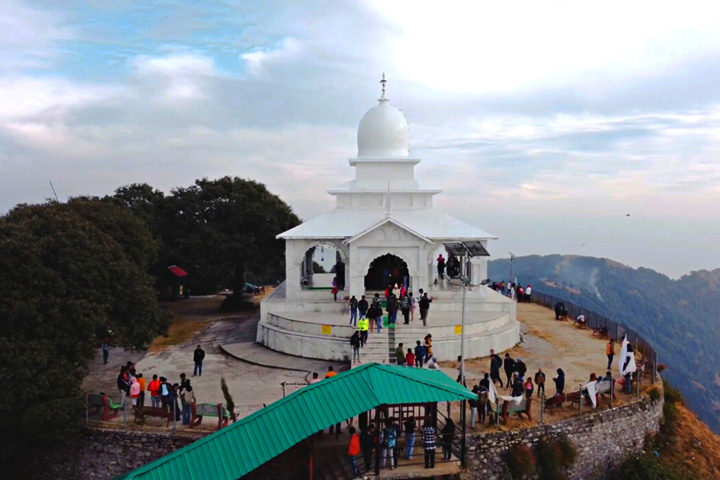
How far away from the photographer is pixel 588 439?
1844 centimetres

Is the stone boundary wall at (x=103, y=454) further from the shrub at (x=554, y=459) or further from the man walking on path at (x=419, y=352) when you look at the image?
the shrub at (x=554, y=459)

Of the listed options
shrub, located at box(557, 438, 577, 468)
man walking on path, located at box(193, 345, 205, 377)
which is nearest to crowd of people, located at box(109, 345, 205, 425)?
man walking on path, located at box(193, 345, 205, 377)

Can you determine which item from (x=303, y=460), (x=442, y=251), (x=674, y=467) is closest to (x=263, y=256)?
(x=442, y=251)

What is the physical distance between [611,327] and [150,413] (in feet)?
77.6

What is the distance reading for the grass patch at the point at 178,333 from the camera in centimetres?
2756

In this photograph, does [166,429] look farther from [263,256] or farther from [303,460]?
[263,256]

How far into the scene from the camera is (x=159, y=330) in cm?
2259

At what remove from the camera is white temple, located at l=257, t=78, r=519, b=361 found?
24.8 meters

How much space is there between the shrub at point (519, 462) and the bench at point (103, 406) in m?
12.4

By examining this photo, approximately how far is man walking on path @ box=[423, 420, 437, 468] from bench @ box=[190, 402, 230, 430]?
19.7 ft

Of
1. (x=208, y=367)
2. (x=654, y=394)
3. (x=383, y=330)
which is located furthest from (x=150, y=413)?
(x=654, y=394)

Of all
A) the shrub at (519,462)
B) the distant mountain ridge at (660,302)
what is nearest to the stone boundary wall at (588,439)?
the shrub at (519,462)

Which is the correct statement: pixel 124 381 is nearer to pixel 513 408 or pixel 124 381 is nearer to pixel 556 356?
pixel 513 408

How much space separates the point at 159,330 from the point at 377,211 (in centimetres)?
1443
